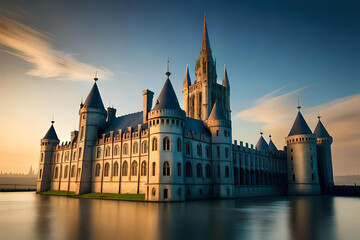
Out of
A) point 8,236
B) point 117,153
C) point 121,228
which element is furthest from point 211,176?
point 8,236

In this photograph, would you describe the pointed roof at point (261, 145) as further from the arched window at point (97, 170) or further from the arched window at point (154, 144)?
the arched window at point (154, 144)

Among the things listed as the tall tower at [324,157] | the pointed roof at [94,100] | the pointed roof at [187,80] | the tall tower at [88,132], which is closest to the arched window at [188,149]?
the tall tower at [88,132]

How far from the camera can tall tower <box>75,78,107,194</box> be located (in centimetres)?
5757

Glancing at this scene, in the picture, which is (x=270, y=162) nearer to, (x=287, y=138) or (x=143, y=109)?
(x=287, y=138)

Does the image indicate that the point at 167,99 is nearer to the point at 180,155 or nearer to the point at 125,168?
the point at 180,155

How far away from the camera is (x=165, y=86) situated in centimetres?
4759

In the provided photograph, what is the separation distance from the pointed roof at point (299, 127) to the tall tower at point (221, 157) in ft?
92.5

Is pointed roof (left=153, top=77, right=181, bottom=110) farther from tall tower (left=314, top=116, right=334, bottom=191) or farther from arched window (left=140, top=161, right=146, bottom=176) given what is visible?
tall tower (left=314, top=116, right=334, bottom=191)

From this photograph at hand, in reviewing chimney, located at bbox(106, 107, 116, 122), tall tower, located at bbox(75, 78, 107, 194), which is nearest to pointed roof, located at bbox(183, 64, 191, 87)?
chimney, located at bbox(106, 107, 116, 122)

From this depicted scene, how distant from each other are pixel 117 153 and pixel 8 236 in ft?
132

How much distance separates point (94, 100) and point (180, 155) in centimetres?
2740

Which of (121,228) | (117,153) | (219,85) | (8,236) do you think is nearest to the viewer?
(8,236)

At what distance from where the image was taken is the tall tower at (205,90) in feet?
268

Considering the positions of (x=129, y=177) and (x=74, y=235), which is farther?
(x=129, y=177)
